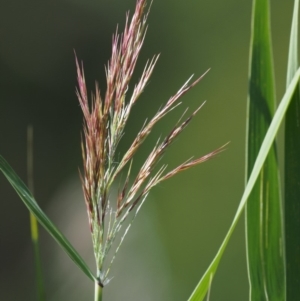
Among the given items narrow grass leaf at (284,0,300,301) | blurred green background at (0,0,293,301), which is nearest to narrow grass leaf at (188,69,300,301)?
narrow grass leaf at (284,0,300,301)

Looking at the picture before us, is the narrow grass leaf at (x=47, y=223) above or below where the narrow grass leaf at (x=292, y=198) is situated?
above

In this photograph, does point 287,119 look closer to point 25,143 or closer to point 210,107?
point 210,107

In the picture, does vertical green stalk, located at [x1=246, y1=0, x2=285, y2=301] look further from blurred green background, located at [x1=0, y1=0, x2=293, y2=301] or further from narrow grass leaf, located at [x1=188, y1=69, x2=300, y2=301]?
blurred green background, located at [x1=0, y1=0, x2=293, y2=301]

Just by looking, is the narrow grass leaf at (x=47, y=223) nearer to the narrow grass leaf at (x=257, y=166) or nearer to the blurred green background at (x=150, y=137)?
the narrow grass leaf at (x=257, y=166)

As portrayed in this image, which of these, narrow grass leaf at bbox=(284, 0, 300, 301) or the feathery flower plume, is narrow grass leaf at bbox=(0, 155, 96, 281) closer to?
the feathery flower plume

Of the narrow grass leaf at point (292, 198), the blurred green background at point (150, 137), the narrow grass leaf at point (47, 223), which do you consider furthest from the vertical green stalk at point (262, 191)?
the blurred green background at point (150, 137)

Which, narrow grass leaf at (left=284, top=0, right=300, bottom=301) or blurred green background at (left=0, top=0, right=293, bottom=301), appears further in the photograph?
blurred green background at (left=0, top=0, right=293, bottom=301)

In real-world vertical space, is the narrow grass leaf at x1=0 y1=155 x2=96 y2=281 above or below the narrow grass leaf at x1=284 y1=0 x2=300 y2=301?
above

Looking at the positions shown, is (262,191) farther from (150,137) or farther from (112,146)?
(150,137)
